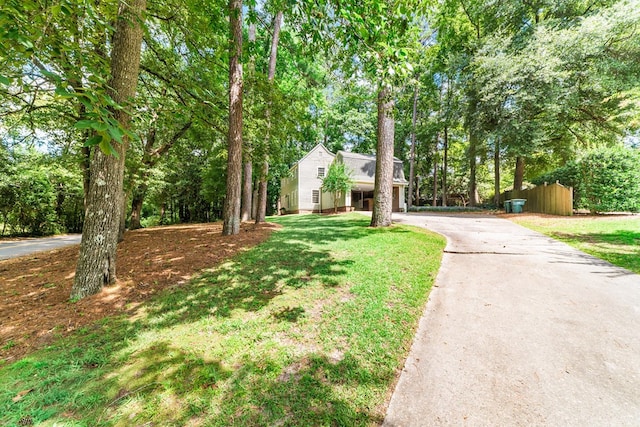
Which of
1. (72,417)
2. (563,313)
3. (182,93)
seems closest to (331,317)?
(72,417)

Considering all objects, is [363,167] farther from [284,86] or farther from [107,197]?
[107,197]

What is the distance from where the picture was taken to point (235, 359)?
2.18m

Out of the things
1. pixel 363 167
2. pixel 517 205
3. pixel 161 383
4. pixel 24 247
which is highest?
pixel 363 167

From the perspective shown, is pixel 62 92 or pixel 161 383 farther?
pixel 161 383

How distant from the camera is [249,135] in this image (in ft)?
26.2

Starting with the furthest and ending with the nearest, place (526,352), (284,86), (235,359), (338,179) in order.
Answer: (338,179)
(284,86)
(526,352)
(235,359)

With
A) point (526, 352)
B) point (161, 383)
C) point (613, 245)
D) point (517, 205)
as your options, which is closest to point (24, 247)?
point (161, 383)

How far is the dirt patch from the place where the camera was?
8.59 ft

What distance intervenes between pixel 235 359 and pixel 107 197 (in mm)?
3124

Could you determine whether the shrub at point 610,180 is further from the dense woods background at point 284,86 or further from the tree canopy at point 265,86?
the tree canopy at point 265,86

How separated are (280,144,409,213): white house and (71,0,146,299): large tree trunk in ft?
52.4

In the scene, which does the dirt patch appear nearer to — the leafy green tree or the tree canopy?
the tree canopy

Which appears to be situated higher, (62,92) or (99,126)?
(62,92)

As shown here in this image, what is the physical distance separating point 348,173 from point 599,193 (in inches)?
503
